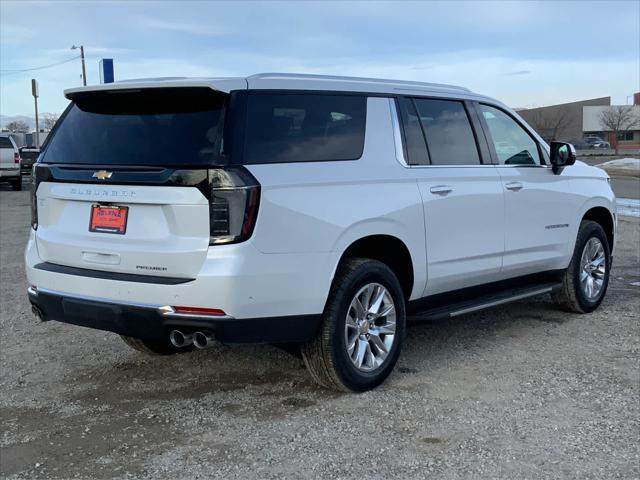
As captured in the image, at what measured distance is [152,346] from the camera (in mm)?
5516

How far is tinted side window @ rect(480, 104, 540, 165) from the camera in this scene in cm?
602

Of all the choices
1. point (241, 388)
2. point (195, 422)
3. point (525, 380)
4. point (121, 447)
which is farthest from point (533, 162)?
point (121, 447)

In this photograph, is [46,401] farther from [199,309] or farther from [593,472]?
[593,472]

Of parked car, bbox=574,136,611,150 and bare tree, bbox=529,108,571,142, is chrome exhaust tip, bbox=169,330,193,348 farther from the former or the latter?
parked car, bbox=574,136,611,150

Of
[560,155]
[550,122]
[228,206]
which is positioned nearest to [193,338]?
[228,206]

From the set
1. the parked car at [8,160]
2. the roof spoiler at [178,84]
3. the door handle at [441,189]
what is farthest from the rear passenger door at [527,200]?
the parked car at [8,160]

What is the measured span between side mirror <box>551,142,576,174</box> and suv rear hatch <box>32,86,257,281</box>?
11.0 feet

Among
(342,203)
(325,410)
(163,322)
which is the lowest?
(325,410)

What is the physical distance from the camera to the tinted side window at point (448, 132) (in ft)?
17.6

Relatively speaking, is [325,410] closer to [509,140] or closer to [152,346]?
[152,346]

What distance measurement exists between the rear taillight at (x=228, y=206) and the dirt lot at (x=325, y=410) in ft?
3.64

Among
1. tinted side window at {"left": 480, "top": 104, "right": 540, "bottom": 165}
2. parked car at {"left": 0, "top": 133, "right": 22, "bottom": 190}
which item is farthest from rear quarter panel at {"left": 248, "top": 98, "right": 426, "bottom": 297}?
parked car at {"left": 0, "top": 133, "right": 22, "bottom": 190}

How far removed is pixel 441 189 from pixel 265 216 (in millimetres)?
1636

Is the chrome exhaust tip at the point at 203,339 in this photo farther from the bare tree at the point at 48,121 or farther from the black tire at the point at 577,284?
the bare tree at the point at 48,121
